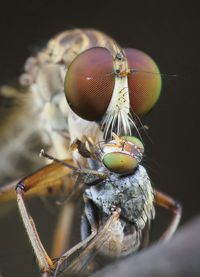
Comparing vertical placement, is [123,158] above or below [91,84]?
below

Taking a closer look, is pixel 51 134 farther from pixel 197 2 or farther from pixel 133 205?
pixel 197 2

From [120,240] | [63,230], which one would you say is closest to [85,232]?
[120,240]

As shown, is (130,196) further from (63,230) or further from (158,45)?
(158,45)

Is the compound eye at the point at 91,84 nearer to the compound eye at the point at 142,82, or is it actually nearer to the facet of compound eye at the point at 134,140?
the compound eye at the point at 142,82

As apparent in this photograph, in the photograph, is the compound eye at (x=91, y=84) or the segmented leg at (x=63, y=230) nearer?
the compound eye at (x=91, y=84)

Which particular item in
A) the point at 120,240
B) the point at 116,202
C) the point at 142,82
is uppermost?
the point at 142,82

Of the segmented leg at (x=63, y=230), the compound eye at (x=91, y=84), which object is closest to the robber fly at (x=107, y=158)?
the compound eye at (x=91, y=84)
